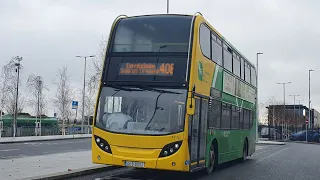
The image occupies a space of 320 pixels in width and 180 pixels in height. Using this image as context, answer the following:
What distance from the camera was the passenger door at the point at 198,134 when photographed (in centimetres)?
1094

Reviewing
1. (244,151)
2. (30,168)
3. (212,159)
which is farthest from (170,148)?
(244,151)

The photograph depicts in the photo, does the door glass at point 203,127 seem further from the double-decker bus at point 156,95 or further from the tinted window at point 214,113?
the tinted window at point 214,113

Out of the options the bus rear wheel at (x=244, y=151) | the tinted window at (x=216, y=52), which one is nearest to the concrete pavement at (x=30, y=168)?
the tinted window at (x=216, y=52)

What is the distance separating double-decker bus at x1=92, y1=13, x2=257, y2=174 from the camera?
1048 cm

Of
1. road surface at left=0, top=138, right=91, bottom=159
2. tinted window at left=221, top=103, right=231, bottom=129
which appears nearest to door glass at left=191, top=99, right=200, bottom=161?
tinted window at left=221, top=103, right=231, bottom=129

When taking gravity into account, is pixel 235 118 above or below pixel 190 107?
below

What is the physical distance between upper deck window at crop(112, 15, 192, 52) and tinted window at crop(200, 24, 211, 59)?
0.61 meters

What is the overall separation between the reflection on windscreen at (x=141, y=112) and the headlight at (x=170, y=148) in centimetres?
32

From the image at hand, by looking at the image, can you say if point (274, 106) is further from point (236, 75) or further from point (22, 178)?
point (22, 178)

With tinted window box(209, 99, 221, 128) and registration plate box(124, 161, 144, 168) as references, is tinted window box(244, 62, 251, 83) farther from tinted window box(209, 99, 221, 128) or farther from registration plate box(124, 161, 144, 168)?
registration plate box(124, 161, 144, 168)

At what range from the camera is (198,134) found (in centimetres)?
1152

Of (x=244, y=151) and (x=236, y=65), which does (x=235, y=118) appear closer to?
(x=236, y=65)

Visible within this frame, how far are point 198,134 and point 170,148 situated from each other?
1379mm

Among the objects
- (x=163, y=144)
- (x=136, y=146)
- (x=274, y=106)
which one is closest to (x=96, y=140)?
(x=136, y=146)
